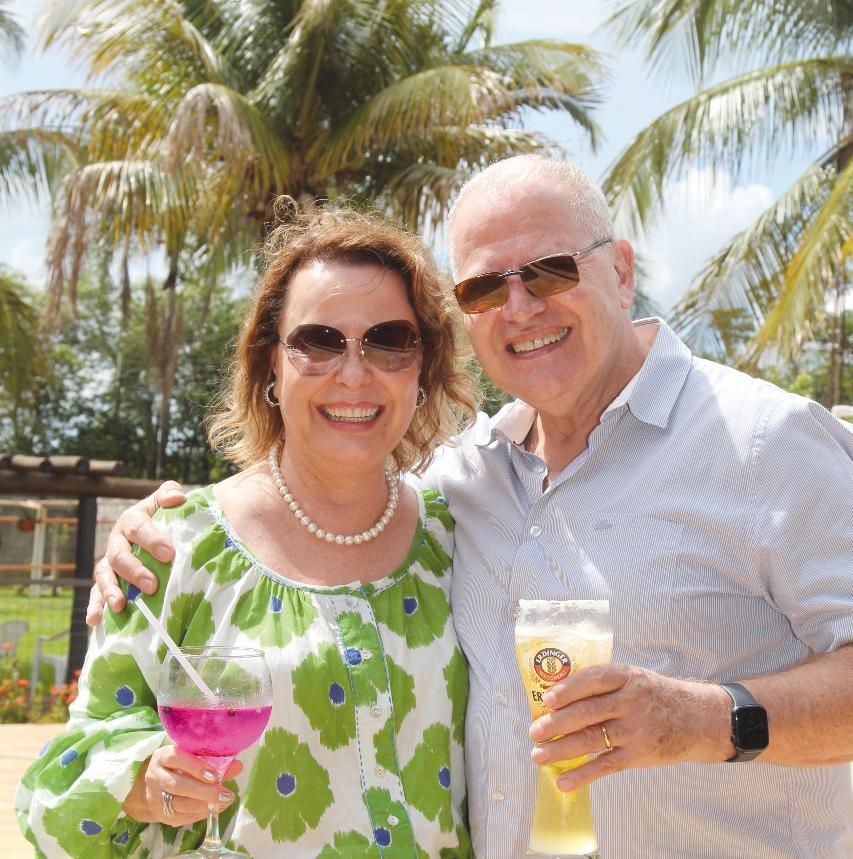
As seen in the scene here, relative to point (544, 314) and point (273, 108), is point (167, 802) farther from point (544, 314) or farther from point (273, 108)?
point (273, 108)

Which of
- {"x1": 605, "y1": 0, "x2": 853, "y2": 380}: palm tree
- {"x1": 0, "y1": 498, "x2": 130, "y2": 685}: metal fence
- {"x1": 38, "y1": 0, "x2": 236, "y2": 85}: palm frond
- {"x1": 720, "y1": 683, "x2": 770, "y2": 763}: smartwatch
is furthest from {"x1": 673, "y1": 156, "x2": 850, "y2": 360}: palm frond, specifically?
{"x1": 720, "y1": 683, "x2": 770, "y2": 763}: smartwatch

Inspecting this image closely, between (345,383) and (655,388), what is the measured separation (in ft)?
2.49

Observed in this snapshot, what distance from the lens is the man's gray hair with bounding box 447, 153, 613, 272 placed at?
2855 mm

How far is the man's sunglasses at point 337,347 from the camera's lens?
2.73m

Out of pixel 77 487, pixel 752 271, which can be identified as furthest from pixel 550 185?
pixel 752 271

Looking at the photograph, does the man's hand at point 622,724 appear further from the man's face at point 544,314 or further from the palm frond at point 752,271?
the palm frond at point 752,271

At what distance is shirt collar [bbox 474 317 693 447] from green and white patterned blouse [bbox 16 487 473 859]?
64cm

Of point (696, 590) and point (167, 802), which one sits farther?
point (696, 590)

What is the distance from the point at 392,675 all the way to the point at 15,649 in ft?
30.2

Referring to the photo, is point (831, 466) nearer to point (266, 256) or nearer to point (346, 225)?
point (346, 225)

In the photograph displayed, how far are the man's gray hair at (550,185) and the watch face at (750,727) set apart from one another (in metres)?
1.31

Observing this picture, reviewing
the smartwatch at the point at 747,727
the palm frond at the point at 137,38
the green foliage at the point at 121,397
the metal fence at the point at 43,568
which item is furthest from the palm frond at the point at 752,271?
the green foliage at the point at 121,397

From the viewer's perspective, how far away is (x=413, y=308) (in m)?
2.94

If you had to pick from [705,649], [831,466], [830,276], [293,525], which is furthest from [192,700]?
[830,276]
